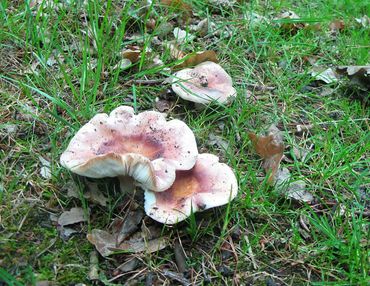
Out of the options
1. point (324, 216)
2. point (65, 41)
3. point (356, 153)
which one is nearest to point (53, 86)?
point (65, 41)

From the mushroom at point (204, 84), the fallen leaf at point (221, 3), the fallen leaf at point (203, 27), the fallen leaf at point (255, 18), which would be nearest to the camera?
the mushroom at point (204, 84)

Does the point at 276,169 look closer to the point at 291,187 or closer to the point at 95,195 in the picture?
the point at 291,187

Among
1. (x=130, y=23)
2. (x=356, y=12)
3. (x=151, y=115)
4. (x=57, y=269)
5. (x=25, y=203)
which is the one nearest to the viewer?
(x=57, y=269)

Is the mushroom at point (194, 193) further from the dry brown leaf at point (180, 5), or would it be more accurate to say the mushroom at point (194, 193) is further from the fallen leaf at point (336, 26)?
the fallen leaf at point (336, 26)

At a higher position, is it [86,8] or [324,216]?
[86,8]

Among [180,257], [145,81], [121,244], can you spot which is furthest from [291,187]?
[145,81]

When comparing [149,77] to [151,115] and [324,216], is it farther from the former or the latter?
[324,216]

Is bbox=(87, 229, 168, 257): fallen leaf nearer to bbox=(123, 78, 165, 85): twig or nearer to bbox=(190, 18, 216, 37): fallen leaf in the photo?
bbox=(123, 78, 165, 85): twig

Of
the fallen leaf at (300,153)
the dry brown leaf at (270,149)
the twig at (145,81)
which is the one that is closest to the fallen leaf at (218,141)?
the dry brown leaf at (270,149)
